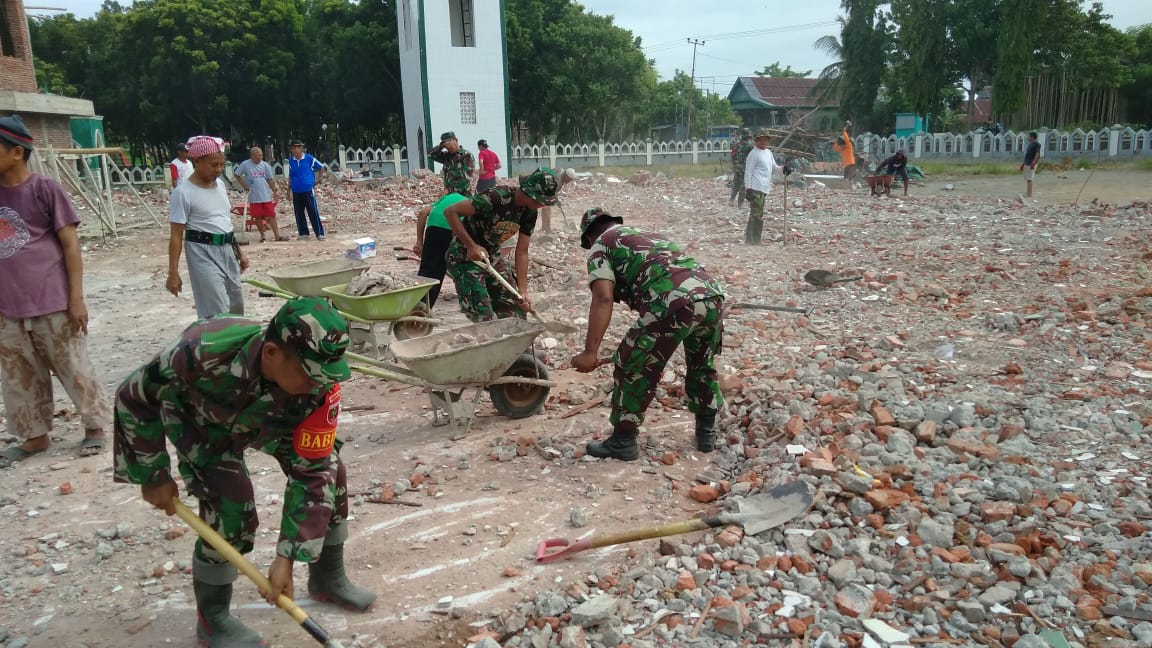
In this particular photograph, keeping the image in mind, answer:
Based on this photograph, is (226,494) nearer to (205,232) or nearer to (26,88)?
(205,232)

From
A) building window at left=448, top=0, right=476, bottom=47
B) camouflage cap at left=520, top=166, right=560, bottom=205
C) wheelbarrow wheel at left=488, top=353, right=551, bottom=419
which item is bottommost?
wheelbarrow wheel at left=488, top=353, right=551, bottom=419

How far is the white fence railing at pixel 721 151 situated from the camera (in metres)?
24.1

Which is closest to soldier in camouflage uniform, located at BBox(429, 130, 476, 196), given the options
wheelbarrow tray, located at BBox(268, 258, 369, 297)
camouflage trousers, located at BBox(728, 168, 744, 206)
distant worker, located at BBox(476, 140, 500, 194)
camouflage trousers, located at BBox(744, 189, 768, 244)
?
distant worker, located at BBox(476, 140, 500, 194)

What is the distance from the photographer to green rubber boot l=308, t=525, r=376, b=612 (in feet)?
9.41

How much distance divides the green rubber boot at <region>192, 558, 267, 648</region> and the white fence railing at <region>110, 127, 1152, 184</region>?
21.6 metres

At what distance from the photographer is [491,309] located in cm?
526

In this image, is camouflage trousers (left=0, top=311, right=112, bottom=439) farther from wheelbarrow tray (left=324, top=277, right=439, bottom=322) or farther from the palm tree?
the palm tree

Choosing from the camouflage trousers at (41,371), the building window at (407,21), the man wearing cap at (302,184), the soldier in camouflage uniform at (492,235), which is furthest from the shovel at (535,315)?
the building window at (407,21)

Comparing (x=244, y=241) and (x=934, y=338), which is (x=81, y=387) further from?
(x=244, y=241)

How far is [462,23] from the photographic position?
2512 cm

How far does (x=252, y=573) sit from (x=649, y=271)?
2240 mm

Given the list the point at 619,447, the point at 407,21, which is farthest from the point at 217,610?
the point at 407,21

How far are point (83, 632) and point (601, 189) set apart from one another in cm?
1899

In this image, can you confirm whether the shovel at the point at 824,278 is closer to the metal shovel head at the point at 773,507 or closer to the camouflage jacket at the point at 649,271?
the camouflage jacket at the point at 649,271
